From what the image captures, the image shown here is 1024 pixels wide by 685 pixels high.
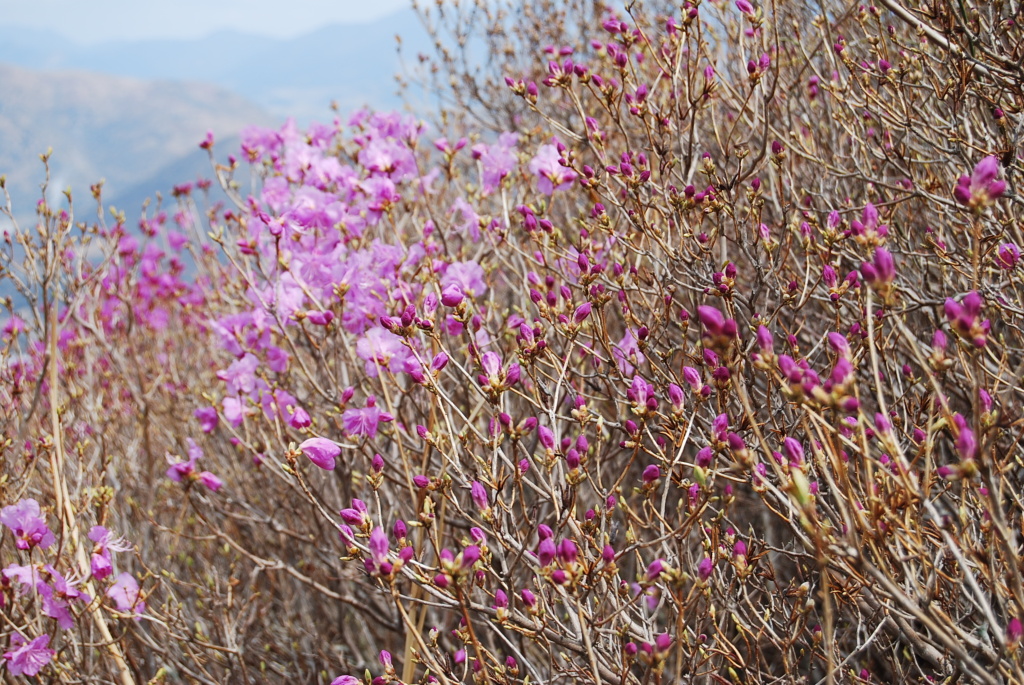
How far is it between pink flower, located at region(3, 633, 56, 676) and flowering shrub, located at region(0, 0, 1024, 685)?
17mm

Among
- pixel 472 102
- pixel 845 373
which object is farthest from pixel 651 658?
pixel 472 102

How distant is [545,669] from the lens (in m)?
2.40

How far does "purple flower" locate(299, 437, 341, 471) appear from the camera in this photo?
1.75 meters

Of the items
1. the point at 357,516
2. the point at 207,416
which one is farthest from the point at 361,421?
the point at 207,416

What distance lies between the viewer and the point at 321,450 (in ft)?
5.83

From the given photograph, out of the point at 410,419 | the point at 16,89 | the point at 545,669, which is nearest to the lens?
the point at 545,669

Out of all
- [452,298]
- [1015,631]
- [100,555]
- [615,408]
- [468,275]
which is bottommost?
[615,408]

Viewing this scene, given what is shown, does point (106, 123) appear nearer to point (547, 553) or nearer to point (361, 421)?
point (361, 421)

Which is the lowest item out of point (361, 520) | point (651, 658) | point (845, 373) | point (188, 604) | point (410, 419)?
point (188, 604)

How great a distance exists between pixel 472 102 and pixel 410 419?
3.38 m

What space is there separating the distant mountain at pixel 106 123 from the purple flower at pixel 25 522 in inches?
2497

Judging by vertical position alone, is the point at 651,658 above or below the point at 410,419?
above

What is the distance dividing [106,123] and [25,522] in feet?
384

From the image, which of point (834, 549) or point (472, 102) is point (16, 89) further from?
point (834, 549)
